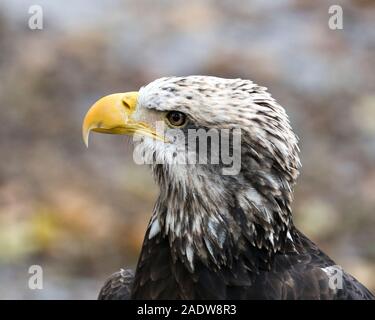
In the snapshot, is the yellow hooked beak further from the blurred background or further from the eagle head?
the blurred background

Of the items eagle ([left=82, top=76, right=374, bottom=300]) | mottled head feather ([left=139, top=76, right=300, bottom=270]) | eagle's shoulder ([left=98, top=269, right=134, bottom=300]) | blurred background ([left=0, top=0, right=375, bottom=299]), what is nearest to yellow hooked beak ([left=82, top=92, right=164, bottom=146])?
eagle ([left=82, top=76, right=374, bottom=300])

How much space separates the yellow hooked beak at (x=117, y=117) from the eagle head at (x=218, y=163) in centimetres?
2

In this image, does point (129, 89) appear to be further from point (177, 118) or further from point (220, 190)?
point (220, 190)

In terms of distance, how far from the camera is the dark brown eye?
19.3ft

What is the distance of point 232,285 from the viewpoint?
594cm

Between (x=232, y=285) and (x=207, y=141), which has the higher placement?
(x=207, y=141)

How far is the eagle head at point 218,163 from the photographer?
19.0 ft

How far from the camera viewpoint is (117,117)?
607cm

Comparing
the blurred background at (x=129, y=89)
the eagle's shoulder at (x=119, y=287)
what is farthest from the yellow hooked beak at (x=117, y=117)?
the blurred background at (x=129, y=89)

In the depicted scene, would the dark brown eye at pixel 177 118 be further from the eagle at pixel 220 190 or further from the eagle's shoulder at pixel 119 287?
the eagle's shoulder at pixel 119 287
